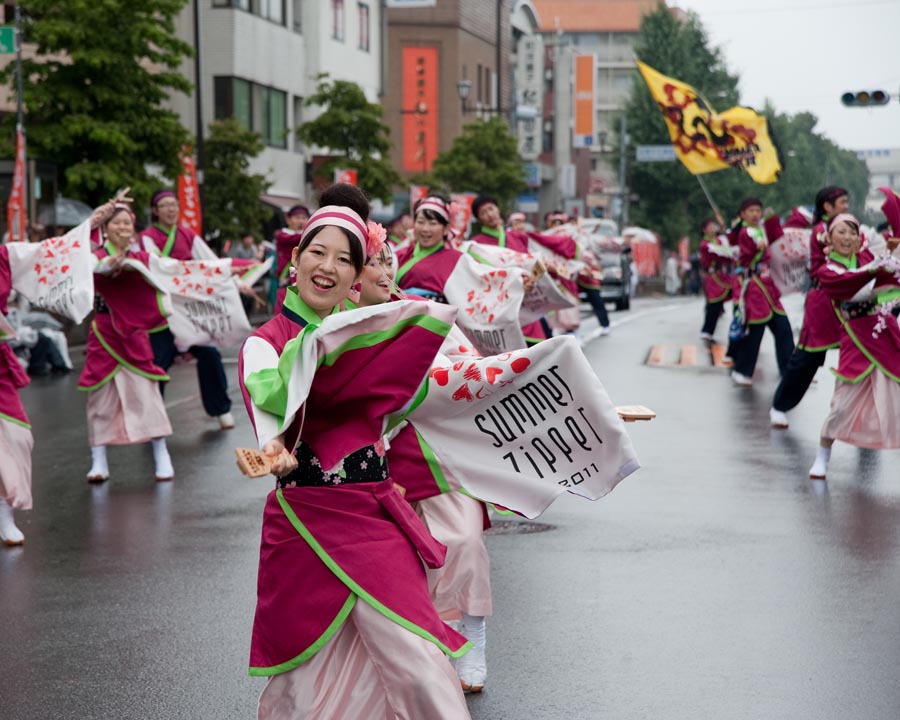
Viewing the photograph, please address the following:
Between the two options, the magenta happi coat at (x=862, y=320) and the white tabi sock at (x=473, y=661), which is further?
the magenta happi coat at (x=862, y=320)

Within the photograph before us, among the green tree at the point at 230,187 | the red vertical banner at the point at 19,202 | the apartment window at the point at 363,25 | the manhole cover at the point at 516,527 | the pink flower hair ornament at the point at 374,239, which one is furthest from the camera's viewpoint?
the apartment window at the point at 363,25

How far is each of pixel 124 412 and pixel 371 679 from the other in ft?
21.2

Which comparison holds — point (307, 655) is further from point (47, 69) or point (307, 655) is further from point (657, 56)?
point (657, 56)

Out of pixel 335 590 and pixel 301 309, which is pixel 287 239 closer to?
pixel 301 309

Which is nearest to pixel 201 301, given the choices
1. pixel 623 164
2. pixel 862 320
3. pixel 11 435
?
pixel 11 435

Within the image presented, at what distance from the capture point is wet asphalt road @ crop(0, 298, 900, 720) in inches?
203

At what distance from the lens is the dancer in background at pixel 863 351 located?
9.21m

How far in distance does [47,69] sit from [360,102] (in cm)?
1083

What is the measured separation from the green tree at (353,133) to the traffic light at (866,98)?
399 inches

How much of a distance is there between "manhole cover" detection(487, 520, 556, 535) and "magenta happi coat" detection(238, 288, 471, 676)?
421cm

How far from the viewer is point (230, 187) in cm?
2886

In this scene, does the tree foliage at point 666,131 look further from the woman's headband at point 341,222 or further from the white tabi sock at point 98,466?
the woman's headband at point 341,222

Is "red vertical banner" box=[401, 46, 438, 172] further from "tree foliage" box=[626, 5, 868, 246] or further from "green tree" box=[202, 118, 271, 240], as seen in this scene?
"green tree" box=[202, 118, 271, 240]

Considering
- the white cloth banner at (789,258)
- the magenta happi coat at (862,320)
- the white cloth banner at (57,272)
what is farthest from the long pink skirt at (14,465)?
the white cloth banner at (789,258)
